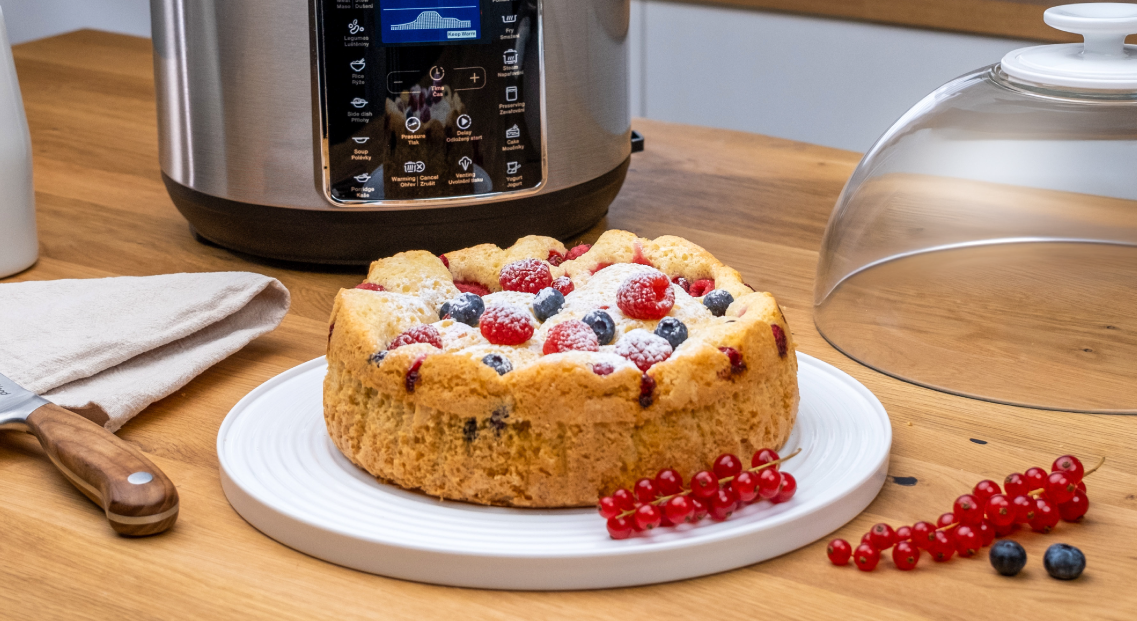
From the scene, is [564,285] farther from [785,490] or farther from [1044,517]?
[1044,517]

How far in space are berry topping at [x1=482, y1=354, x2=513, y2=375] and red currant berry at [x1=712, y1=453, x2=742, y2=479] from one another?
13cm

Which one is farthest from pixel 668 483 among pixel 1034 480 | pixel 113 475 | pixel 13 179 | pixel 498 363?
pixel 13 179

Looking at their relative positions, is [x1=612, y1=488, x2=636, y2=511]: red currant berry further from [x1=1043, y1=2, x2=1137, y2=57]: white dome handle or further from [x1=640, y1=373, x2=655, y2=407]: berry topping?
[x1=1043, y1=2, x2=1137, y2=57]: white dome handle

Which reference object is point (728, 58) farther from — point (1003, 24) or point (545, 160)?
point (545, 160)

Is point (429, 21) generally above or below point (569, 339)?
above

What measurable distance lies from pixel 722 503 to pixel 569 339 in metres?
0.13

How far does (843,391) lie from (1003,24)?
4.69 ft

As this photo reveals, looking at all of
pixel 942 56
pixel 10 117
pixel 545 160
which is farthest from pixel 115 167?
pixel 942 56

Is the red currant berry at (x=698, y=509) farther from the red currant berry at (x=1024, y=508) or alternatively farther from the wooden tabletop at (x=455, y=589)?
the red currant berry at (x=1024, y=508)

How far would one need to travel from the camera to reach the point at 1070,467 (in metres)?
0.66

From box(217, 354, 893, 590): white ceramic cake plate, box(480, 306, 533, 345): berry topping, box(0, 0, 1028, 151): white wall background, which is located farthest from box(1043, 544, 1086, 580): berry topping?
box(0, 0, 1028, 151): white wall background

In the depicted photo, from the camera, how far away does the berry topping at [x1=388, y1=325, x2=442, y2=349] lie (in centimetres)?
68

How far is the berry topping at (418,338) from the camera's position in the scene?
682mm

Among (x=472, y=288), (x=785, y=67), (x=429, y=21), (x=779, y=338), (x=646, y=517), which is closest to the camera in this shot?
(x=646, y=517)
